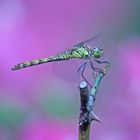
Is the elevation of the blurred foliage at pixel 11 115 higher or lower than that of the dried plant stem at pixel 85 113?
higher

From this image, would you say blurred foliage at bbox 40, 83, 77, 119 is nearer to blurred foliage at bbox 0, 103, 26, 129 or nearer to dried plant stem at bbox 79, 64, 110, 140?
blurred foliage at bbox 0, 103, 26, 129

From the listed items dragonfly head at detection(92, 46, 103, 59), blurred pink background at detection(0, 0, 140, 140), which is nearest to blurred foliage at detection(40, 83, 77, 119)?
blurred pink background at detection(0, 0, 140, 140)

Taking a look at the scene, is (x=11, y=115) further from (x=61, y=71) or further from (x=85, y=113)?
(x=85, y=113)

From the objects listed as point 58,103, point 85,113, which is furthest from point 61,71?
point 85,113

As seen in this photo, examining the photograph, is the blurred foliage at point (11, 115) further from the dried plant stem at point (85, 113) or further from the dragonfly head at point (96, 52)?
the dried plant stem at point (85, 113)

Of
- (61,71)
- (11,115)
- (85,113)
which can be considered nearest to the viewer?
(85,113)

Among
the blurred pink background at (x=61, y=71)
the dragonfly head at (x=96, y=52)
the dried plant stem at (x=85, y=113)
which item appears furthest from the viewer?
the blurred pink background at (x=61, y=71)

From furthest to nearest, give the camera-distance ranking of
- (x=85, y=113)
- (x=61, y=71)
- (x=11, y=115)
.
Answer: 1. (x=11, y=115)
2. (x=61, y=71)
3. (x=85, y=113)

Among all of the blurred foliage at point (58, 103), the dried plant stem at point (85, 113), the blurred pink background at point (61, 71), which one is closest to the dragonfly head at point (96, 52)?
the blurred pink background at point (61, 71)
